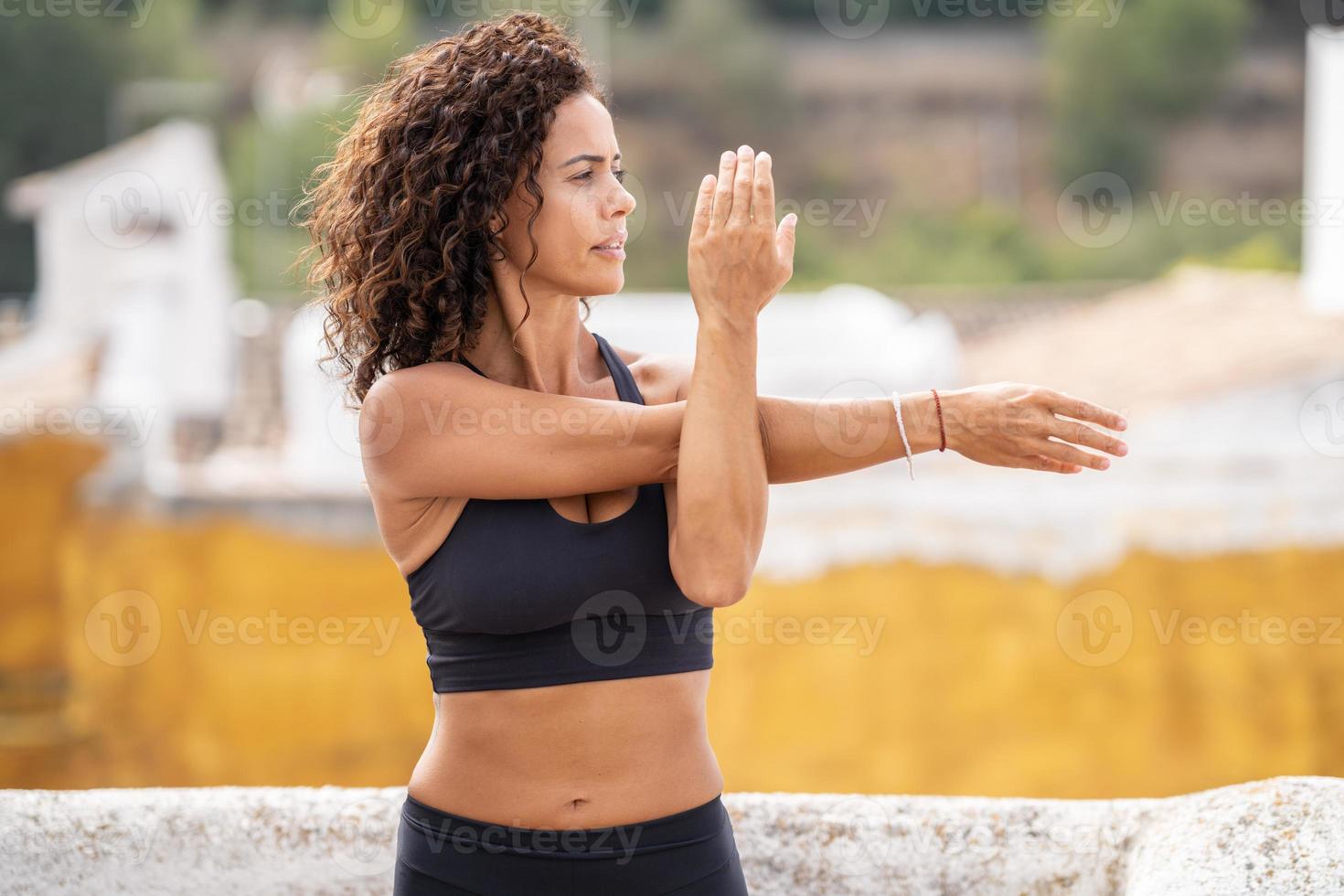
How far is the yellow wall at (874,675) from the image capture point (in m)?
8.15

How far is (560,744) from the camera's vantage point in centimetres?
164

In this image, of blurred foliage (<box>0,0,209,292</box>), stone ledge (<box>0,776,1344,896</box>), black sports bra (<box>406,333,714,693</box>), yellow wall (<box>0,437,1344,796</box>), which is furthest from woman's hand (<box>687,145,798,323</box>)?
blurred foliage (<box>0,0,209,292</box>)

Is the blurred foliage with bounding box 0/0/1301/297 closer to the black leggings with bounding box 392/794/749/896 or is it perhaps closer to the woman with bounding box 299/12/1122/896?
the woman with bounding box 299/12/1122/896

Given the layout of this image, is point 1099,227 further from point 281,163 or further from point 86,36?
point 86,36

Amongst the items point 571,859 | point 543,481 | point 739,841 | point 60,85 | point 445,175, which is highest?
point 60,85

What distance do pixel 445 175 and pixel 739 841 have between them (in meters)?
1.22

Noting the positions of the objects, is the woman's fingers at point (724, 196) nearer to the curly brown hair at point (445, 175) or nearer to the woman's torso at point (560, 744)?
the curly brown hair at point (445, 175)

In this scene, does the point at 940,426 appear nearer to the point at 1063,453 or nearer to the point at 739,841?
the point at 1063,453

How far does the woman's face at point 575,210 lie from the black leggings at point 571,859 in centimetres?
65

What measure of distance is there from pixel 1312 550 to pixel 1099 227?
18.1 meters

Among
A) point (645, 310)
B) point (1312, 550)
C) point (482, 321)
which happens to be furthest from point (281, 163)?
point (482, 321)

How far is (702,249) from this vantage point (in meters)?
1.49

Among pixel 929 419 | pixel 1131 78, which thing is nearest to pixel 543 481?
pixel 929 419

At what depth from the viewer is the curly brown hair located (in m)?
1.63
